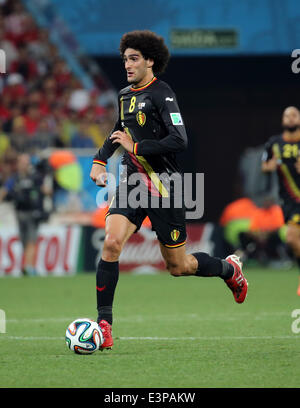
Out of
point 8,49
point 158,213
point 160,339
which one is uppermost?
point 8,49

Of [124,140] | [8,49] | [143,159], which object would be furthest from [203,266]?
[8,49]

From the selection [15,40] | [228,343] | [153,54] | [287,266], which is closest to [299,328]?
[228,343]

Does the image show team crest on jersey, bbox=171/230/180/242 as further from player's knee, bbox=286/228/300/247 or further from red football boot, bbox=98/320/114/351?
player's knee, bbox=286/228/300/247

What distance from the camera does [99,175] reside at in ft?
24.4

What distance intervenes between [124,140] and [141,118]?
0.81 feet

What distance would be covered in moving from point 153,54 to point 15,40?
1425 centimetres

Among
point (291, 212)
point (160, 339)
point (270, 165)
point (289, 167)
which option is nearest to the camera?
point (160, 339)

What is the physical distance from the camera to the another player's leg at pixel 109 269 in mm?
7145

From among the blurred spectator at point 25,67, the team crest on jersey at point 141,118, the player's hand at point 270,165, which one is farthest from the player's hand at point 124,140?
the blurred spectator at point 25,67

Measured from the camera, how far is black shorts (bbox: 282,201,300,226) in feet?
40.1

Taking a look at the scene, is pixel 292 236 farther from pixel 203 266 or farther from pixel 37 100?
pixel 37 100

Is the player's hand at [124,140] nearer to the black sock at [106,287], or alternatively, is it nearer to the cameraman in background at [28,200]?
the black sock at [106,287]

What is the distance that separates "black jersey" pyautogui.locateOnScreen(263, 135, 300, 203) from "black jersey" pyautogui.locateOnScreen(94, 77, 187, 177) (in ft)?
16.6

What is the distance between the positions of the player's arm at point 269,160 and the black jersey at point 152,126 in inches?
187
